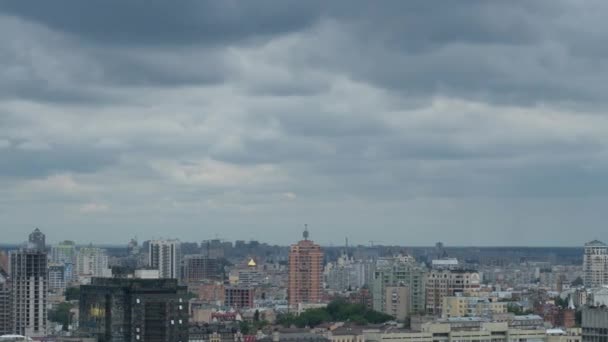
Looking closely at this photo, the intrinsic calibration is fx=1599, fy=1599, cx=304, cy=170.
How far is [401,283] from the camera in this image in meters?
189

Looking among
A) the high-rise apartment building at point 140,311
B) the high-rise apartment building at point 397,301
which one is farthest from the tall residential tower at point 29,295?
the high-rise apartment building at point 397,301

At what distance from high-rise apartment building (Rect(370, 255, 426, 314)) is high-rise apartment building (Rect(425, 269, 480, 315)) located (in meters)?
1.55

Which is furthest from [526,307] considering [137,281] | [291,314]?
[137,281]

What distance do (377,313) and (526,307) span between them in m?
18.6

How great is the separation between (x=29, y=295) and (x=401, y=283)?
54531mm

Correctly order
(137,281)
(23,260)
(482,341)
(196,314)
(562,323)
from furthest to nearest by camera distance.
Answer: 1. (196,314)
2. (562,323)
3. (23,260)
4. (482,341)
5. (137,281)

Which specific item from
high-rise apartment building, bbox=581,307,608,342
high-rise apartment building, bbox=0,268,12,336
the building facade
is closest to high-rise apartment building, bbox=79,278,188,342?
high-rise apartment building, bbox=581,307,608,342

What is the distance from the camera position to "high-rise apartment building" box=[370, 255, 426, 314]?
186 meters

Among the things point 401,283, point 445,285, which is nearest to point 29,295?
point 445,285

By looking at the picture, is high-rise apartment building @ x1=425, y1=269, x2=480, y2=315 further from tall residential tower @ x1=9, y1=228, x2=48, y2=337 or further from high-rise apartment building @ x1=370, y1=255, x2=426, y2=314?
tall residential tower @ x1=9, y1=228, x2=48, y2=337

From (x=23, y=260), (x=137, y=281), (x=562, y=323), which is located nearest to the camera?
(x=137, y=281)

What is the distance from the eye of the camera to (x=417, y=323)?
13950 centimetres

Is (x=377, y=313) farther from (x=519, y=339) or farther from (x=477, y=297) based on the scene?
(x=519, y=339)

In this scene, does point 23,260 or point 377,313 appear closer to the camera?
point 23,260
